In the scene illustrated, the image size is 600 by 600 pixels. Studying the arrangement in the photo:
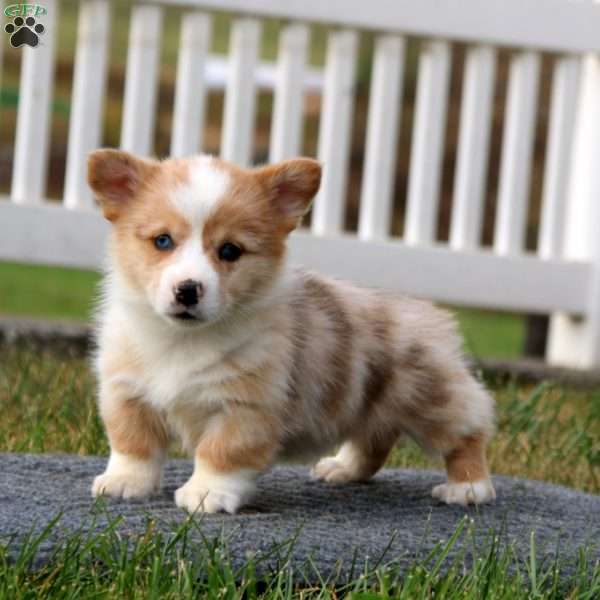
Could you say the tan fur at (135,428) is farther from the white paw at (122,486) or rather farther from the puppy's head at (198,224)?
the puppy's head at (198,224)

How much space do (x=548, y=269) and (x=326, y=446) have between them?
12.2 ft

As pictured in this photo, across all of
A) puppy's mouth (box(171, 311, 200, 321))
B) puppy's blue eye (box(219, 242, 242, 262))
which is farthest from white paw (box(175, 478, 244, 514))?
puppy's blue eye (box(219, 242, 242, 262))

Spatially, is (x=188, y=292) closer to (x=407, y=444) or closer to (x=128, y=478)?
(x=128, y=478)

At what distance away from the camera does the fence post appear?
7.02 meters

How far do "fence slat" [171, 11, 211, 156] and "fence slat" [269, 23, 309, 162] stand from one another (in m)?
0.39

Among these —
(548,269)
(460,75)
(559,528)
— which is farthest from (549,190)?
(460,75)

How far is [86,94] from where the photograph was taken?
260 inches

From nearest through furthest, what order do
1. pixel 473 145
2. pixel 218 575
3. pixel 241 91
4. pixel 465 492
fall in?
pixel 218 575 → pixel 465 492 → pixel 241 91 → pixel 473 145

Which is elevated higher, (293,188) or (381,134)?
(381,134)

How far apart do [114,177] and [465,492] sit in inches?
50.9

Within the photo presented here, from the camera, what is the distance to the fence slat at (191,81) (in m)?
6.65

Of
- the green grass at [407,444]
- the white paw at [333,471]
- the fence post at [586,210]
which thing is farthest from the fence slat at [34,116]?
the white paw at [333,471]

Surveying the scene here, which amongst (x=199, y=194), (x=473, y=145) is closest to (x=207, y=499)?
(x=199, y=194)

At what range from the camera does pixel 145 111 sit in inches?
264
